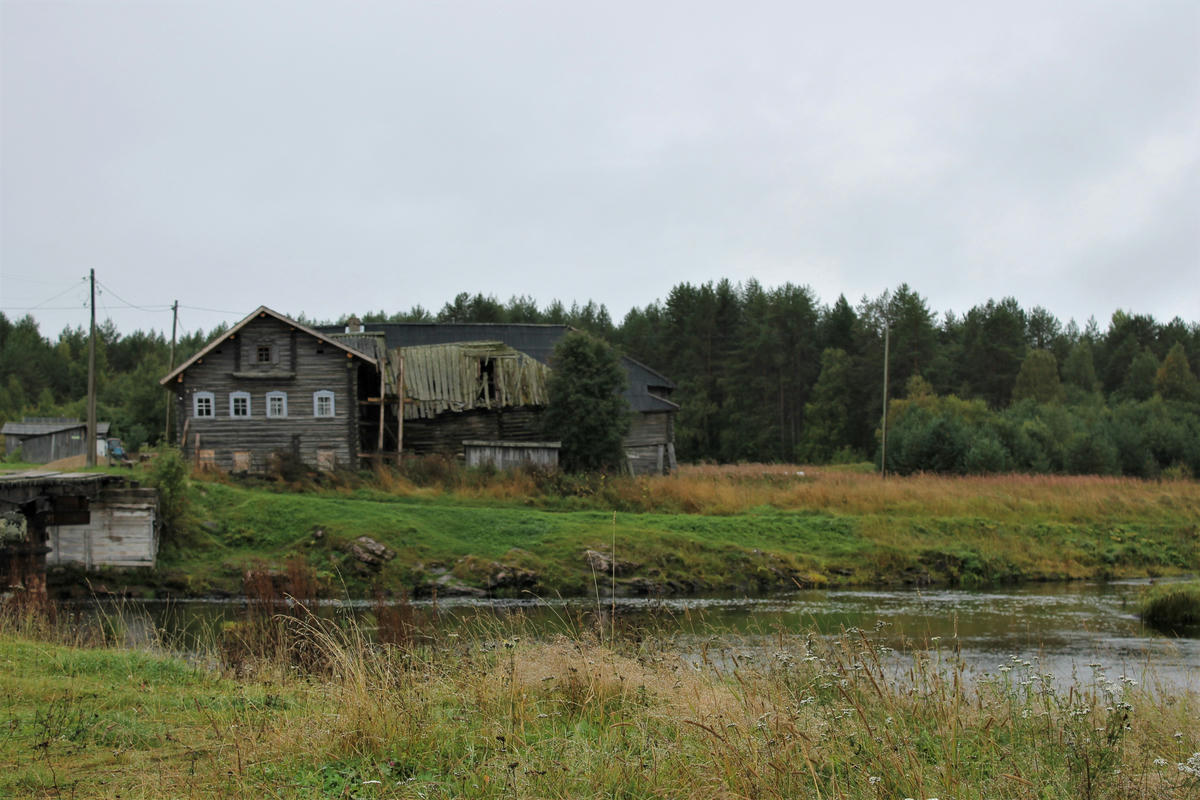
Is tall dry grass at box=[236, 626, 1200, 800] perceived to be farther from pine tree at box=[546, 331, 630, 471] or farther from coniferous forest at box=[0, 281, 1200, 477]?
coniferous forest at box=[0, 281, 1200, 477]

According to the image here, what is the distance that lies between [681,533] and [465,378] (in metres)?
15.4

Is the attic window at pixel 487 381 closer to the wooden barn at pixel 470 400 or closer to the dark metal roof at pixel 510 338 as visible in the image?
the wooden barn at pixel 470 400

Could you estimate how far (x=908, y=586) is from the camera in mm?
26234

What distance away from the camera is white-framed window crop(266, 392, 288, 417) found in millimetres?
36688

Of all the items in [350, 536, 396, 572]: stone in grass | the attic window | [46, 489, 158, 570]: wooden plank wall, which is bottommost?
[350, 536, 396, 572]: stone in grass

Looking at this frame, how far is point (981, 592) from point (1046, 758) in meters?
20.0

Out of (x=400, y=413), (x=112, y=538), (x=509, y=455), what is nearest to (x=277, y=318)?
(x=400, y=413)

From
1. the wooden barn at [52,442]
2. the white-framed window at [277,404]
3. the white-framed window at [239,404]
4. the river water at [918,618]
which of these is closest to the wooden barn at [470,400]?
the white-framed window at [277,404]

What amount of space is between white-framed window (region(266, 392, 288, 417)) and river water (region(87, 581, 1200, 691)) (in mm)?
15232

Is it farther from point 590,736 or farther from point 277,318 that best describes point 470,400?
point 590,736

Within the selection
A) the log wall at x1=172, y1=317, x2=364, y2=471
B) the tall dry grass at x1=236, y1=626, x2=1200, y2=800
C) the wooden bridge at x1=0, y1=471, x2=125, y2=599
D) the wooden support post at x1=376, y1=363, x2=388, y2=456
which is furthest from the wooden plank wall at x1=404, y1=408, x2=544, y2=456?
the tall dry grass at x1=236, y1=626, x2=1200, y2=800

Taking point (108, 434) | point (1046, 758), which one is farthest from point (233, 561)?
point (108, 434)

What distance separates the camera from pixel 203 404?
1430 inches

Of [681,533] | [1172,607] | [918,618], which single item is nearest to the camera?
[918,618]
